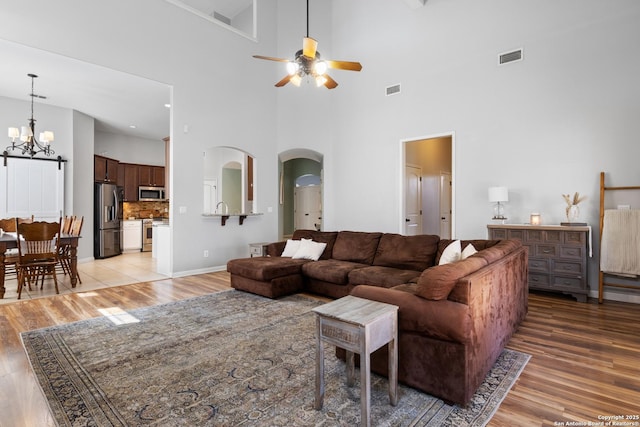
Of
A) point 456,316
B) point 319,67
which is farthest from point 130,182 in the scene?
point 456,316

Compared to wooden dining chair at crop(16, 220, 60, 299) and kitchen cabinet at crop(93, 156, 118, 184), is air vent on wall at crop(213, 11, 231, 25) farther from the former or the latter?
wooden dining chair at crop(16, 220, 60, 299)

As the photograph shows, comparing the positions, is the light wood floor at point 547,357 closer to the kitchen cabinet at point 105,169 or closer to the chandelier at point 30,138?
the chandelier at point 30,138

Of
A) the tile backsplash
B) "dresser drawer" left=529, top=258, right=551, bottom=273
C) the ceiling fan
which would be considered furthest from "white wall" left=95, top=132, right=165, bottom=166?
"dresser drawer" left=529, top=258, right=551, bottom=273

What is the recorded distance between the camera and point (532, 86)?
4.80 meters

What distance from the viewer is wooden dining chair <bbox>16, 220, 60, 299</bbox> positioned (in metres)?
4.33

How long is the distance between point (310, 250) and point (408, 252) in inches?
57.8

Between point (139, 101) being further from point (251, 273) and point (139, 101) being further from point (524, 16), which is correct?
point (524, 16)

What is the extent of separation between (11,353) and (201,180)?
3.81 metres

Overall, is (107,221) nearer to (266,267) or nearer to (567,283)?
(266,267)

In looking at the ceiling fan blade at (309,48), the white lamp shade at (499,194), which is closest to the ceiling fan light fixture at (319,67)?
the ceiling fan blade at (309,48)

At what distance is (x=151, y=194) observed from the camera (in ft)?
32.1

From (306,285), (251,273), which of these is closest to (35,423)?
(251,273)

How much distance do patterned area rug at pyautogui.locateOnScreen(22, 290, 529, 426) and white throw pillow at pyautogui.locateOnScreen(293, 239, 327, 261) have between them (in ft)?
4.55

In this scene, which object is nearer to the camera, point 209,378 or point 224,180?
point 209,378
